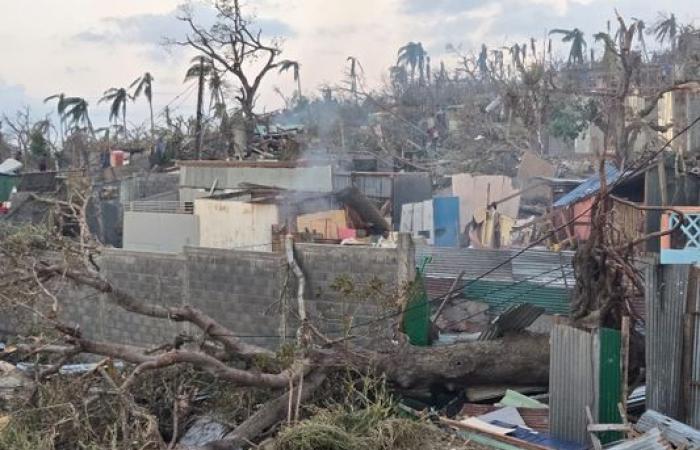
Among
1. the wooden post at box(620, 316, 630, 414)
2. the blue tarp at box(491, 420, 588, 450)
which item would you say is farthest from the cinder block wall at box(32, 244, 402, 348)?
the wooden post at box(620, 316, 630, 414)

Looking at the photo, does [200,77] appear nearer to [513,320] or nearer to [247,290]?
[247,290]

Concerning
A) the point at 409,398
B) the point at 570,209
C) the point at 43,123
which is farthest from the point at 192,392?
the point at 43,123

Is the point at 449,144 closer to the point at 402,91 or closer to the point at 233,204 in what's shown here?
the point at 402,91

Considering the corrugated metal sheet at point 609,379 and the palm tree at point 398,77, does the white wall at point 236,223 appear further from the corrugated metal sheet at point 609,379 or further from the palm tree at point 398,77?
the palm tree at point 398,77

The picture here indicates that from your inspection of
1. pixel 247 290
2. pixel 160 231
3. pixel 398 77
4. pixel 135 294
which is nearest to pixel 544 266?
pixel 247 290

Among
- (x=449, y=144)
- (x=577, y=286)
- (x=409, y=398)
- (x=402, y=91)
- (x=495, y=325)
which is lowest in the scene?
(x=409, y=398)

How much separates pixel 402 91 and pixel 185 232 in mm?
23575

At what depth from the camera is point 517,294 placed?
1081 centimetres

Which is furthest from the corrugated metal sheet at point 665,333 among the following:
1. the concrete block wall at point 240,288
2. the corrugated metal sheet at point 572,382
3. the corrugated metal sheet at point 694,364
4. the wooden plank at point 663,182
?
the wooden plank at point 663,182

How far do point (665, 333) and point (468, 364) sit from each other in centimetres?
222

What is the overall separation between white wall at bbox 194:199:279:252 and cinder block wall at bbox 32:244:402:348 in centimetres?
234

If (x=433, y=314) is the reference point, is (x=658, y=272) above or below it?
above

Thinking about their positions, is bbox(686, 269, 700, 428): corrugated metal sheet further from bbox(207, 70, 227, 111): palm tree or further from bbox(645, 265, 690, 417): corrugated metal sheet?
bbox(207, 70, 227, 111): palm tree

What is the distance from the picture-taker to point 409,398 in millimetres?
8586
